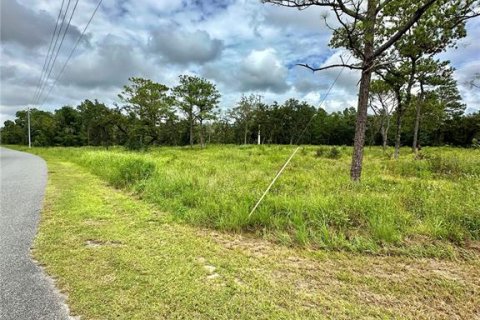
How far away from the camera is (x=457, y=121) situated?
45.8 meters

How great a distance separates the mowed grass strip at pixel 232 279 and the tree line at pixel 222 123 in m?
21.5

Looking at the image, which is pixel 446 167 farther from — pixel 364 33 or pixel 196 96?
pixel 196 96

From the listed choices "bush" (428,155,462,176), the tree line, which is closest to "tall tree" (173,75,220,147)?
the tree line

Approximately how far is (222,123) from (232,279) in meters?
58.3

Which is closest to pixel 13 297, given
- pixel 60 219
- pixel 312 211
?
pixel 60 219

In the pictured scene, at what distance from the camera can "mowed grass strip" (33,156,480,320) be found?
93.2 inches

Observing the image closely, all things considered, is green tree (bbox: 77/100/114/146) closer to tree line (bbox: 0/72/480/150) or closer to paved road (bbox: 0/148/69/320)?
tree line (bbox: 0/72/480/150)

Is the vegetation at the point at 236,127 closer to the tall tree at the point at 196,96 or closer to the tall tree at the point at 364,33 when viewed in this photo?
the tall tree at the point at 196,96

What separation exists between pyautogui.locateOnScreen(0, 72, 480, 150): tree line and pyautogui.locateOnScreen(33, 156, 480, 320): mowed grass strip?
21.5m

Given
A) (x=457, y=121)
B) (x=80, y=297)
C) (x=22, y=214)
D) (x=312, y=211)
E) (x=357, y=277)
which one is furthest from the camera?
(x=457, y=121)

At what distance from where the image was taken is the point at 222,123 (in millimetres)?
60406

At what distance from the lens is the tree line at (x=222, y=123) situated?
113 ft

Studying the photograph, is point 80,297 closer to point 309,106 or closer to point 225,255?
point 225,255

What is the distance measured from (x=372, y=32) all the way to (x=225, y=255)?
20.1 ft
